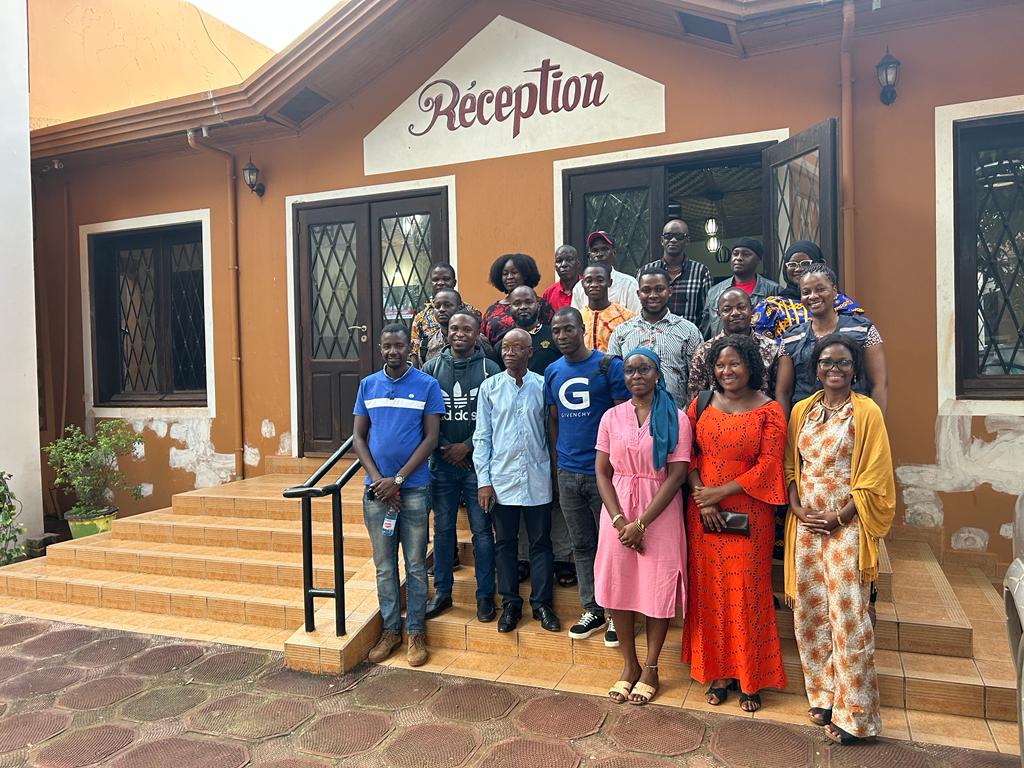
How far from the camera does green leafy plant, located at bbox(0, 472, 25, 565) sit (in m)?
6.34

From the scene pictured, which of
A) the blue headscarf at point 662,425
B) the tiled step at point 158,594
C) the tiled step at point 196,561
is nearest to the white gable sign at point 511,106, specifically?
the blue headscarf at point 662,425

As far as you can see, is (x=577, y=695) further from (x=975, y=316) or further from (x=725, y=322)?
(x=975, y=316)

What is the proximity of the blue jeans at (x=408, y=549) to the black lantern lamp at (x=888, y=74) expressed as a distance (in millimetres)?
4308

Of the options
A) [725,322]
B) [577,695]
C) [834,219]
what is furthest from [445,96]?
[577,695]

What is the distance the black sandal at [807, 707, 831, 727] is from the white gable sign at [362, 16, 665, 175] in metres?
4.49

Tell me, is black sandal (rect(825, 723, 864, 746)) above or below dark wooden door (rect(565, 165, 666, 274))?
below

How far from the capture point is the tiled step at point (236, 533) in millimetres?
5496

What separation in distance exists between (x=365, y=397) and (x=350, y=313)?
10.6 feet

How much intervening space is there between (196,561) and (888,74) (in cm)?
626

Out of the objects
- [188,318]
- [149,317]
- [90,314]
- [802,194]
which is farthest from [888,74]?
[90,314]

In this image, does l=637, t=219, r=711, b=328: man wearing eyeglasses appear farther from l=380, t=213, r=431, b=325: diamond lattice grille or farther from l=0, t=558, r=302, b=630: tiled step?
l=0, t=558, r=302, b=630: tiled step

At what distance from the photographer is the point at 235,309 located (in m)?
7.54

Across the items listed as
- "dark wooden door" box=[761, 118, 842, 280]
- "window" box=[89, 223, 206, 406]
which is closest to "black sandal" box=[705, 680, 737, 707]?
"dark wooden door" box=[761, 118, 842, 280]

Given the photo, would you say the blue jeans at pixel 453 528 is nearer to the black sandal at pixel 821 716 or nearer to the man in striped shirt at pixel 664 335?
the man in striped shirt at pixel 664 335
